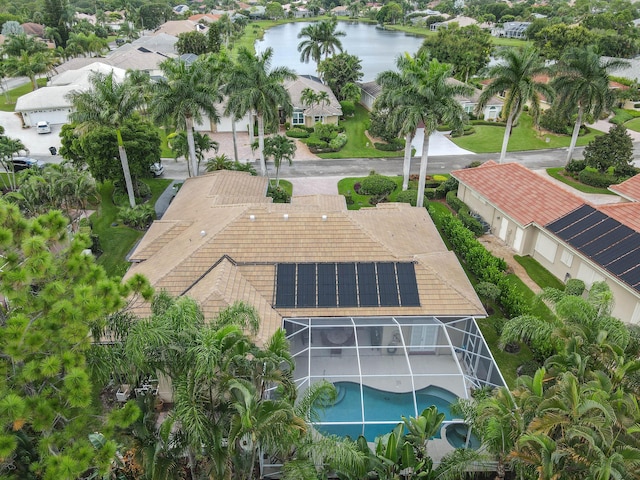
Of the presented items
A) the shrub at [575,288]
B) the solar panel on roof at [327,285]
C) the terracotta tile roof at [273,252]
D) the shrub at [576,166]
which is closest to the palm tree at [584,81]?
the shrub at [576,166]

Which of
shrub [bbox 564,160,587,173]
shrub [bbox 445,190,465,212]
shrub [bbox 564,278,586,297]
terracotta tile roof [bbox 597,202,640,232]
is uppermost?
terracotta tile roof [bbox 597,202,640,232]

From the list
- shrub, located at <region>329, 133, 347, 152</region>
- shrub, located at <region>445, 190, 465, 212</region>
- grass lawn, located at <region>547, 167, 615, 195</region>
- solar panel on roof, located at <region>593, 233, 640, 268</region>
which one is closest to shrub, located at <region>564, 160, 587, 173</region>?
grass lawn, located at <region>547, 167, 615, 195</region>

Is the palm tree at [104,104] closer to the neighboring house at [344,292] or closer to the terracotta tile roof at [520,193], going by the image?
the neighboring house at [344,292]

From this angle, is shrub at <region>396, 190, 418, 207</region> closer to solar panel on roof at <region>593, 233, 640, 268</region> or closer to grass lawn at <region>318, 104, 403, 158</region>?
grass lawn at <region>318, 104, 403, 158</region>

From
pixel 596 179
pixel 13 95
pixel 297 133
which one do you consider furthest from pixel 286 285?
pixel 13 95

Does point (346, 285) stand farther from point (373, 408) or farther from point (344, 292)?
point (373, 408)
